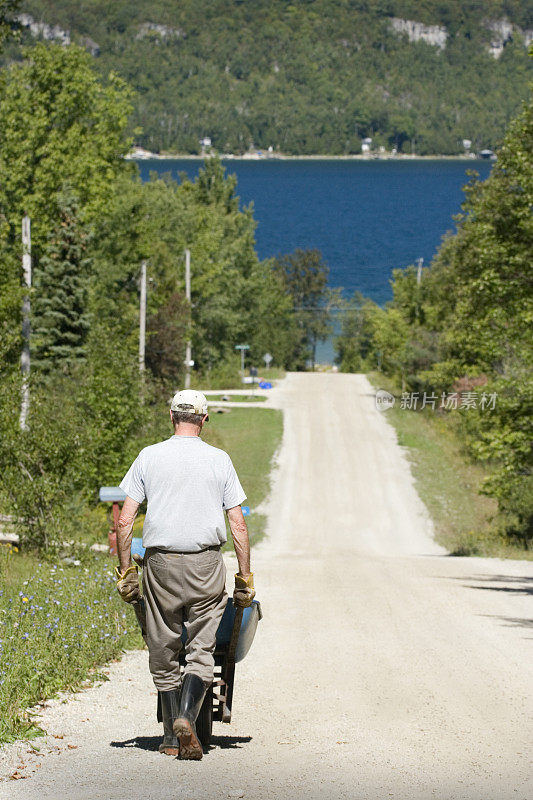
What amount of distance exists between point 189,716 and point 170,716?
201mm

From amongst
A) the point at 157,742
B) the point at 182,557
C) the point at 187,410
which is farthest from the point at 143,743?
the point at 187,410

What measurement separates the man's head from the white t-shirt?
147 millimetres

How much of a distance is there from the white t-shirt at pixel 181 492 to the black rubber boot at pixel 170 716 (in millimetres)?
816

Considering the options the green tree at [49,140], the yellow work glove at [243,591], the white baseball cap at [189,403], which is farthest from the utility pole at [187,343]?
the yellow work glove at [243,591]

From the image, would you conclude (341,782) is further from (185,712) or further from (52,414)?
(52,414)

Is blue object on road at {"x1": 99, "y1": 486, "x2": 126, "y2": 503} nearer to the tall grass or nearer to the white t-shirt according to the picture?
the tall grass

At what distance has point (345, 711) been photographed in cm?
810

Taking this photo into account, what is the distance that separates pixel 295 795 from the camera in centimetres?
581

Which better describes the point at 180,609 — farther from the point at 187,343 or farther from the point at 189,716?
the point at 187,343

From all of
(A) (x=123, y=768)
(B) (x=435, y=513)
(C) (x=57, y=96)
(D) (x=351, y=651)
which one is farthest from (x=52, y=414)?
(C) (x=57, y=96)

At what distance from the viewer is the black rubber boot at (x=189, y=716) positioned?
6188 millimetres

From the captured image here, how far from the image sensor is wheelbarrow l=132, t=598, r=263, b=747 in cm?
657

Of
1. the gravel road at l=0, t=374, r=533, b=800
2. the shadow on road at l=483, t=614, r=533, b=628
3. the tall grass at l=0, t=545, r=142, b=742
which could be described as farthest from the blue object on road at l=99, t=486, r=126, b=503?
the shadow on road at l=483, t=614, r=533, b=628

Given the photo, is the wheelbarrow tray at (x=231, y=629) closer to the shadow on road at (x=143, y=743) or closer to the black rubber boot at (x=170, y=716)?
the black rubber boot at (x=170, y=716)
